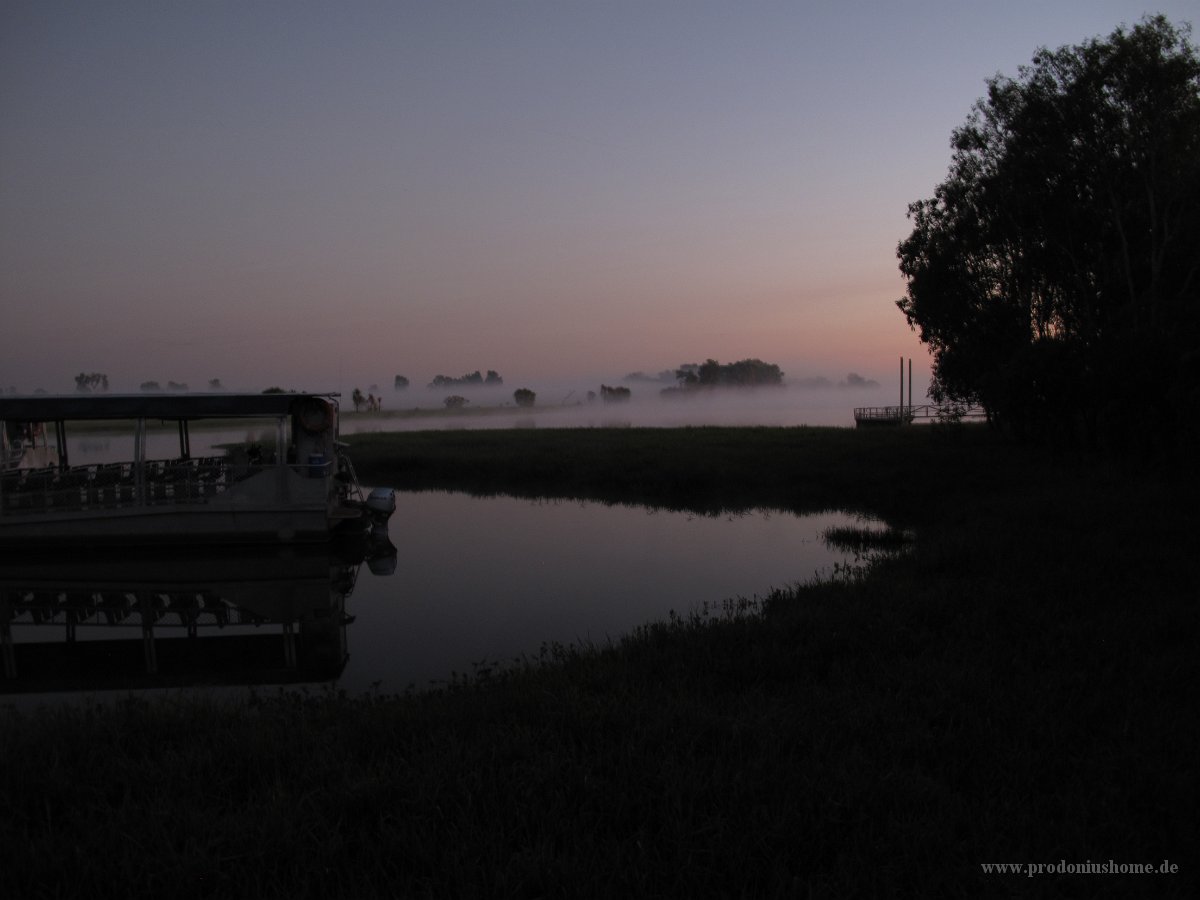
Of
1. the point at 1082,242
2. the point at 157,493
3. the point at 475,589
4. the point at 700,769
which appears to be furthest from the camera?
the point at 1082,242

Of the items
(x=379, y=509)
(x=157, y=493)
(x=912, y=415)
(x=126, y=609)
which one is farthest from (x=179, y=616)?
(x=912, y=415)

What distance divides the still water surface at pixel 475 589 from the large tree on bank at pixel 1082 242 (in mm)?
8083

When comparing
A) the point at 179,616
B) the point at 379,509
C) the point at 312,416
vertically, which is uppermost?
the point at 312,416

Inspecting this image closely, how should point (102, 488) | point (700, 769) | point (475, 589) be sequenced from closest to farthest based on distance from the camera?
1. point (700, 769)
2. point (475, 589)
3. point (102, 488)

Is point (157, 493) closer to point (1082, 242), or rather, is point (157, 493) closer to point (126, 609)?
point (126, 609)

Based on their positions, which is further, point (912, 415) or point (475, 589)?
point (912, 415)

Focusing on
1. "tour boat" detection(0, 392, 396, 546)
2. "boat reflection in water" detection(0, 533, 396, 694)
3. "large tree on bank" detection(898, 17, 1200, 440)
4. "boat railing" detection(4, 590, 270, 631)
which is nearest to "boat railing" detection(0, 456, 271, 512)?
"tour boat" detection(0, 392, 396, 546)

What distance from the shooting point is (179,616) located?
12555 millimetres

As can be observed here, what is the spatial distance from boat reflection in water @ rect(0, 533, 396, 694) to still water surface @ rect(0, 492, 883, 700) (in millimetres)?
68

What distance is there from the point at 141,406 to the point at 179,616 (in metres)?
7.62

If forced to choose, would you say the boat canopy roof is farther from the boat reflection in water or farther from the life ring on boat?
the boat reflection in water

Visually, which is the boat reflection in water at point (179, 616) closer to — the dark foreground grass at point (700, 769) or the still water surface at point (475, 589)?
the still water surface at point (475, 589)

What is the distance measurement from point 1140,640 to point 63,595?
17385 millimetres

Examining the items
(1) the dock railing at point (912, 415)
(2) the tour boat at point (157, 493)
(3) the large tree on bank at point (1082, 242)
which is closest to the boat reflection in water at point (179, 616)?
(2) the tour boat at point (157, 493)
